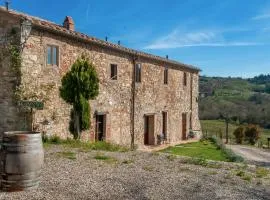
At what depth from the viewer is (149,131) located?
21594 millimetres

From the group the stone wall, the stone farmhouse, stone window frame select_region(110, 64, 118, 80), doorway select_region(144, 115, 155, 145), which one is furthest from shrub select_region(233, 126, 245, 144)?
the stone wall

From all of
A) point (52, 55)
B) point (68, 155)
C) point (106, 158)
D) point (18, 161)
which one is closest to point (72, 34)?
point (52, 55)

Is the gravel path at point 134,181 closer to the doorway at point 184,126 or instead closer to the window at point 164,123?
the window at point 164,123

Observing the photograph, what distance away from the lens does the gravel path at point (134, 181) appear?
6652 millimetres

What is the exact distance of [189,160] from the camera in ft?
36.0

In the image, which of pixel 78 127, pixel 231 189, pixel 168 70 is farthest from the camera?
pixel 168 70

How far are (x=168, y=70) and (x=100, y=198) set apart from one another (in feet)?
57.1

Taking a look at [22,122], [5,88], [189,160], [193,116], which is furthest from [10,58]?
[193,116]

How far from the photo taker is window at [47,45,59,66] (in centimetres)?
1358

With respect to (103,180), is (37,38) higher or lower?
higher

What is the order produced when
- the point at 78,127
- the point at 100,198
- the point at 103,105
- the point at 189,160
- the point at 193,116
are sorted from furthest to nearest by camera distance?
the point at 193,116
the point at 103,105
the point at 78,127
the point at 189,160
the point at 100,198

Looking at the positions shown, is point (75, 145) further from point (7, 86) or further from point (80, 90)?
point (7, 86)

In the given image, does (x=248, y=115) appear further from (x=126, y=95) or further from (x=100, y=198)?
(x=100, y=198)

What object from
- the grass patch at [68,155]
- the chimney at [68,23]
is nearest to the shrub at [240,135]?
the chimney at [68,23]
